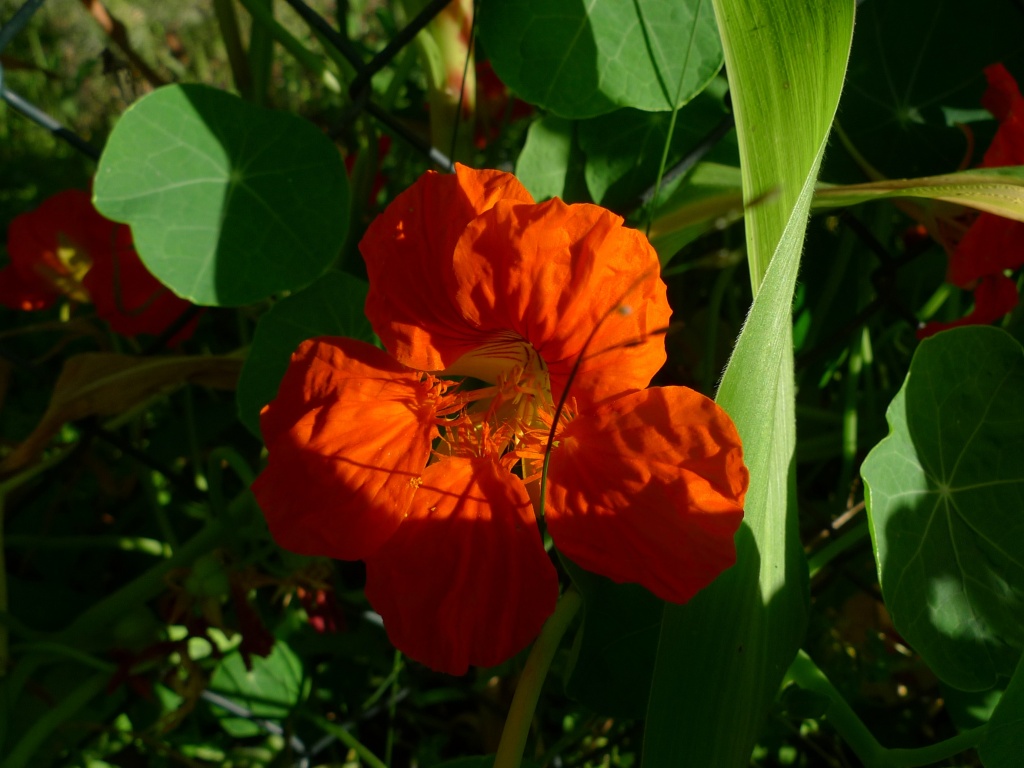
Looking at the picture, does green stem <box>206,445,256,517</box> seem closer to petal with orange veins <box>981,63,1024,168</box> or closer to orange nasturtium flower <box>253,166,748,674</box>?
orange nasturtium flower <box>253,166,748,674</box>

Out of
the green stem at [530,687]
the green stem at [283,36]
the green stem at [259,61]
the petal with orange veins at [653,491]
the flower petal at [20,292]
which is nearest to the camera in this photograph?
the petal with orange veins at [653,491]

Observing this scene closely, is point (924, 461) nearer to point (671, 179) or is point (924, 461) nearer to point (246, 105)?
point (671, 179)

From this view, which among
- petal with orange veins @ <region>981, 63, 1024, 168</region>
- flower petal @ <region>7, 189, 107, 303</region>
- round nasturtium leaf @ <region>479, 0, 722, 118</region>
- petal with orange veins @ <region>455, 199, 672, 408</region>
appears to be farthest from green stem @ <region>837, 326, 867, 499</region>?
flower petal @ <region>7, 189, 107, 303</region>

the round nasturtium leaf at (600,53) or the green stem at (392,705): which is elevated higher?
the round nasturtium leaf at (600,53)

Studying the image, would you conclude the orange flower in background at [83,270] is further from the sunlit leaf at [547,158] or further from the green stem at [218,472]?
the sunlit leaf at [547,158]

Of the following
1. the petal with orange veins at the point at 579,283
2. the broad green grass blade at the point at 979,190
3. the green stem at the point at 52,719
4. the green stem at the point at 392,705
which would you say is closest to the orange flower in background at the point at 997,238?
the broad green grass blade at the point at 979,190
